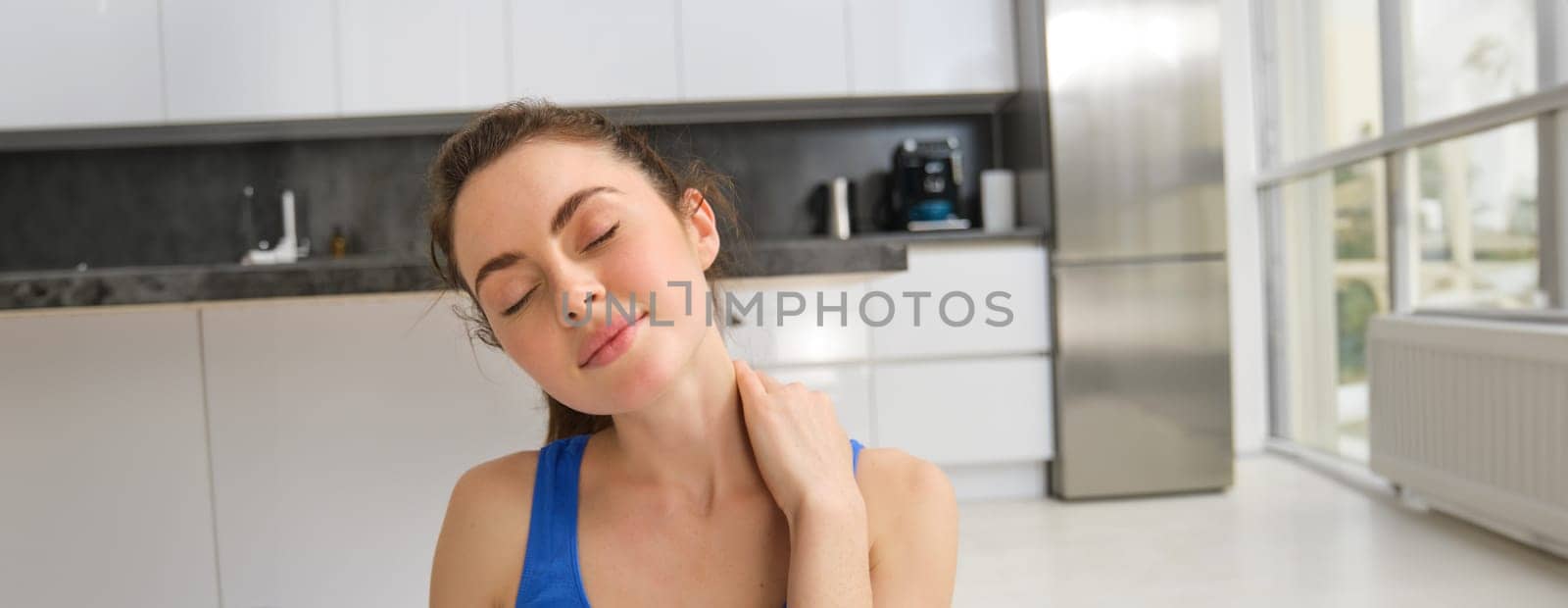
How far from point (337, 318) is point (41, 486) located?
52 centimetres

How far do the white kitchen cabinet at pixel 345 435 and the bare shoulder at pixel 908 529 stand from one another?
864 mm

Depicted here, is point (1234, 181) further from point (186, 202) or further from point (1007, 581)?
point (186, 202)

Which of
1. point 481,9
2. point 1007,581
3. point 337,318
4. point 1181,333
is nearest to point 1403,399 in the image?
point 1181,333

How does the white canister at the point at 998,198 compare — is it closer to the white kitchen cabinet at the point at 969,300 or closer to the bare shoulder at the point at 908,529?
the white kitchen cabinet at the point at 969,300

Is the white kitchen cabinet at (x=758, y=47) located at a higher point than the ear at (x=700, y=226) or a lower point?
higher

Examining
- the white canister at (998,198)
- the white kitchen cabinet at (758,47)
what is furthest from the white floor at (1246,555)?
the white kitchen cabinet at (758,47)

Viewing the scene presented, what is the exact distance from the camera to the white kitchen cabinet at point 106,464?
1.62 meters

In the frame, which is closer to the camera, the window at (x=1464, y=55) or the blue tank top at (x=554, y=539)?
the blue tank top at (x=554, y=539)

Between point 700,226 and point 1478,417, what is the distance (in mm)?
2583

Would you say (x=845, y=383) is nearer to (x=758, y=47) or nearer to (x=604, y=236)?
(x=758, y=47)

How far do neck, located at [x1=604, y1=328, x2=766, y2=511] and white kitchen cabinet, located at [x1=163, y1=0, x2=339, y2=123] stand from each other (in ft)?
10.2

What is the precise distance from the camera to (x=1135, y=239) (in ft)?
11.4

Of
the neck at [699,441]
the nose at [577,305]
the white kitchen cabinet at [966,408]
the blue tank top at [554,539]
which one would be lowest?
the white kitchen cabinet at [966,408]

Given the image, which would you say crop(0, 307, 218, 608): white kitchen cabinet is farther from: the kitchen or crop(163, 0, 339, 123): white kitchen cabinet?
crop(163, 0, 339, 123): white kitchen cabinet
